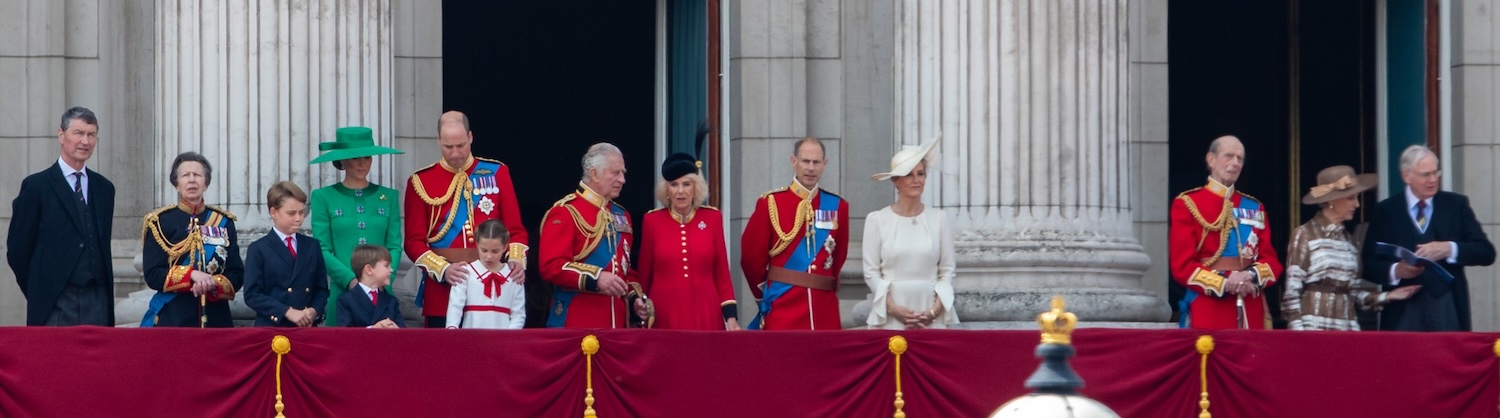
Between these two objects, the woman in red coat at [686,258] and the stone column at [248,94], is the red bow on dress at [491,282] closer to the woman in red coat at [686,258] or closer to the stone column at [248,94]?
the woman in red coat at [686,258]

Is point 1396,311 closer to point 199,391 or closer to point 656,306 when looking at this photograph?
point 656,306

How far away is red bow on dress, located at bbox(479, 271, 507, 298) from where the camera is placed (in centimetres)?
1134

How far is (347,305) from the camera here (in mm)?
11414

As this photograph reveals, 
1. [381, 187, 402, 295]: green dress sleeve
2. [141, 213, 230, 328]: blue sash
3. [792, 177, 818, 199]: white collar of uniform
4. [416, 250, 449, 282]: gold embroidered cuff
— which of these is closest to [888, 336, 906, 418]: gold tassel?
[792, 177, 818, 199]: white collar of uniform

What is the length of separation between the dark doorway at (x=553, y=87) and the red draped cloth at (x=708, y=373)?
10249 mm

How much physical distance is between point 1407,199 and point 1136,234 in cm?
333

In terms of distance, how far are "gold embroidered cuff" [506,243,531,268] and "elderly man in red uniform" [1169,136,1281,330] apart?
3.13 m

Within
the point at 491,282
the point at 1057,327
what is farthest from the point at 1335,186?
the point at 1057,327

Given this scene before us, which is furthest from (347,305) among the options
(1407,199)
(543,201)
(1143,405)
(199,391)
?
(543,201)

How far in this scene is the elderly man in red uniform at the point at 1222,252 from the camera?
11.8 metres

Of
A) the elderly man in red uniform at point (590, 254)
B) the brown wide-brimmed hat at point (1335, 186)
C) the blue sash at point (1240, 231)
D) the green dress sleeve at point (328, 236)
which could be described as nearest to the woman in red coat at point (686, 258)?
the elderly man in red uniform at point (590, 254)

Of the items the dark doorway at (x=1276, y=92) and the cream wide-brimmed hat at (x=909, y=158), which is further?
the dark doorway at (x=1276, y=92)

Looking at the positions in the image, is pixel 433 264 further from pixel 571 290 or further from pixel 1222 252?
pixel 1222 252

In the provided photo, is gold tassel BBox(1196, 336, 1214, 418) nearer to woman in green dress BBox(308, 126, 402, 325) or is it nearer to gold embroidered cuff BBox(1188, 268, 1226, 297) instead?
gold embroidered cuff BBox(1188, 268, 1226, 297)
